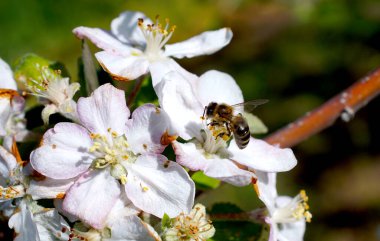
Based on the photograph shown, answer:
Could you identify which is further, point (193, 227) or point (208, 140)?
point (208, 140)

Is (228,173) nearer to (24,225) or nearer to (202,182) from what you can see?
(202,182)

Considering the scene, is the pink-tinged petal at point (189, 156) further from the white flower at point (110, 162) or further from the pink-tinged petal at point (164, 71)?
the pink-tinged petal at point (164, 71)

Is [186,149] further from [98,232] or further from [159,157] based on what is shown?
[98,232]

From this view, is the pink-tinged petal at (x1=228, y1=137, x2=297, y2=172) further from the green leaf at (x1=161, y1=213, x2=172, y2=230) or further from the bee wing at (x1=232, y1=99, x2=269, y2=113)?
the green leaf at (x1=161, y1=213, x2=172, y2=230)

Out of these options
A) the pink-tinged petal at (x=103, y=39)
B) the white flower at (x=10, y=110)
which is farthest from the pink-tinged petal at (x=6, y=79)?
the pink-tinged petal at (x=103, y=39)

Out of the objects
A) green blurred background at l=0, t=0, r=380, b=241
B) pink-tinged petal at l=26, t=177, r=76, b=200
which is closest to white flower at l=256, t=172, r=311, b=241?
pink-tinged petal at l=26, t=177, r=76, b=200

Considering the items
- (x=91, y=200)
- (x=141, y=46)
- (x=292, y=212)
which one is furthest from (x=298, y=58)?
(x=91, y=200)

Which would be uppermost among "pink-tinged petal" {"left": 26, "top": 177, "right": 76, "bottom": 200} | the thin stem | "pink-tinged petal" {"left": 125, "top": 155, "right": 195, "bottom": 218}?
the thin stem
